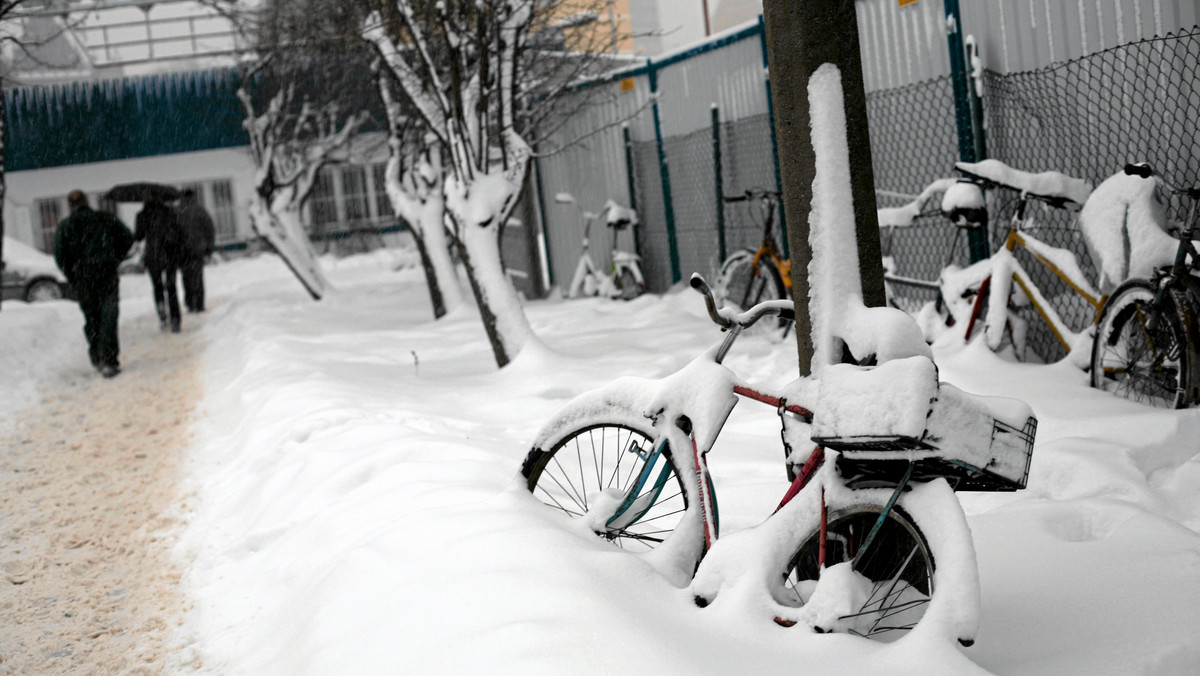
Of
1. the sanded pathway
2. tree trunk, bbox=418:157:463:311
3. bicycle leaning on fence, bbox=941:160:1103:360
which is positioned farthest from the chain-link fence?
the sanded pathway

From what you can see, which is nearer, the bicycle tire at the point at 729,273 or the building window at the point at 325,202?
the bicycle tire at the point at 729,273

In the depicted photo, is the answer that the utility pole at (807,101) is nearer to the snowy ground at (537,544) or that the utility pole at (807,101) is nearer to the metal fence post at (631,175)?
the snowy ground at (537,544)

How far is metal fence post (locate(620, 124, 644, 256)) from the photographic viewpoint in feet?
37.1

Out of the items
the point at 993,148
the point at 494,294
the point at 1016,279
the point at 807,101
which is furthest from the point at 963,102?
the point at 807,101

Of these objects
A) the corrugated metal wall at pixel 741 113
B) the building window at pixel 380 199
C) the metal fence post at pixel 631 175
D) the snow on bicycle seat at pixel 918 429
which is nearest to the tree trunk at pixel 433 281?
the corrugated metal wall at pixel 741 113

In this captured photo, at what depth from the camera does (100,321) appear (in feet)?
33.1

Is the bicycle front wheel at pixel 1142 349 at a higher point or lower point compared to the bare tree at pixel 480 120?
lower

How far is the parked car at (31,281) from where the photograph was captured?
17469 millimetres

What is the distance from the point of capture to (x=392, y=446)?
4.68 metres

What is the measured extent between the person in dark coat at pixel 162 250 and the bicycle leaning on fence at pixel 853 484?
1192 centimetres

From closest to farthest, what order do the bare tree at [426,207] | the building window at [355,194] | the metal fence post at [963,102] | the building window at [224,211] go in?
the metal fence post at [963,102]
the bare tree at [426,207]
the building window at [224,211]
the building window at [355,194]

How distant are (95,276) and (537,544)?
29.6 ft

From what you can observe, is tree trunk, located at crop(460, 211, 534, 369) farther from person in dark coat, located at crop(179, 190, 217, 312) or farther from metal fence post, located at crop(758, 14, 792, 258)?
person in dark coat, located at crop(179, 190, 217, 312)

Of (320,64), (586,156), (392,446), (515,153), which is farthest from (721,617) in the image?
(320,64)
